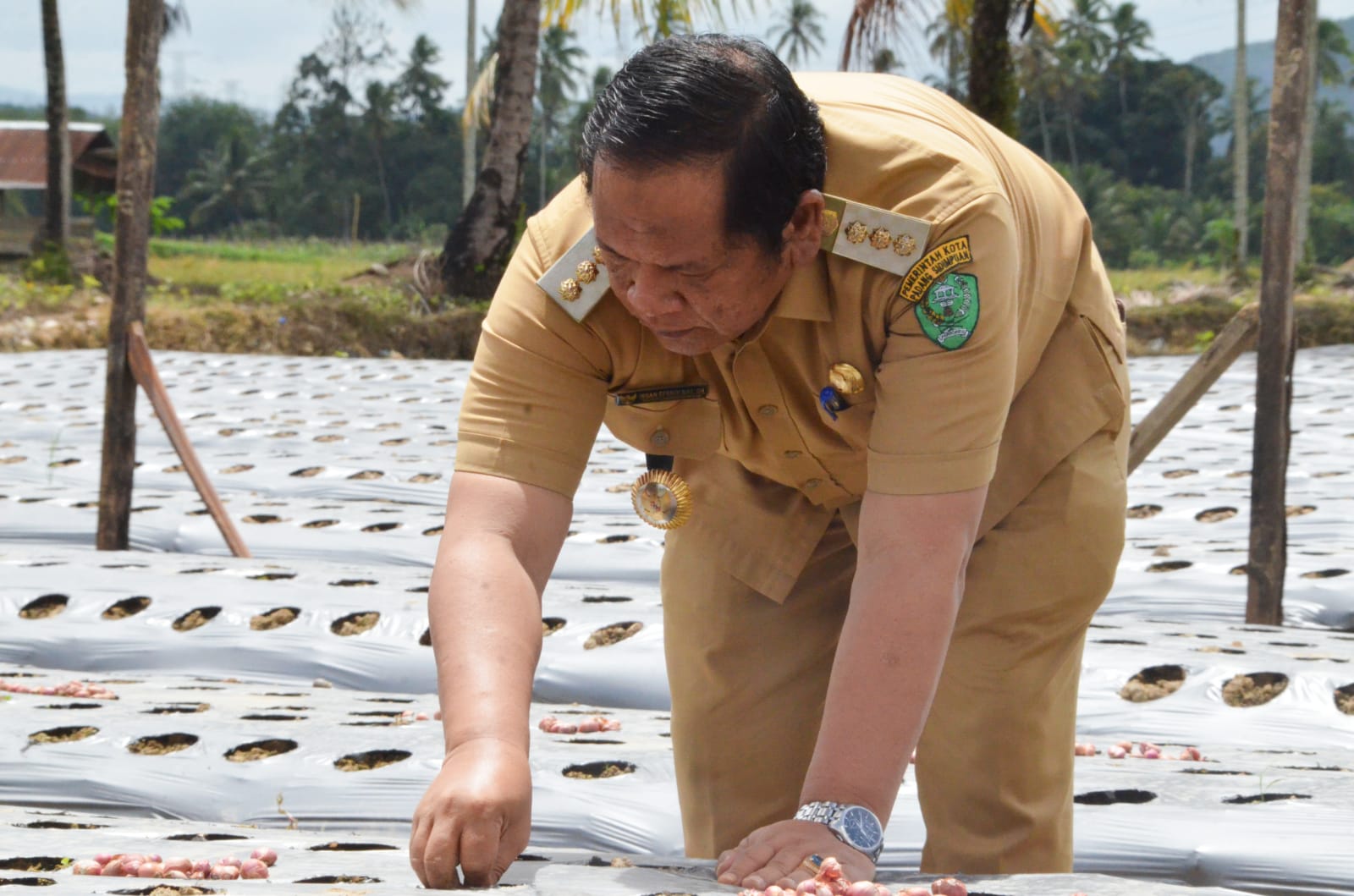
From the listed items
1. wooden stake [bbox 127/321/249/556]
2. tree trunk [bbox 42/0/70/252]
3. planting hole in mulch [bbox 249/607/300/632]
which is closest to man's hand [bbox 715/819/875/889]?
planting hole in mulch [bbox 249/607/300/632]

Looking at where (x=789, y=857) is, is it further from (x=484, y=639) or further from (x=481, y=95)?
(x=481, y=95)

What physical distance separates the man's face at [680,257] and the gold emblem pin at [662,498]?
30 cm

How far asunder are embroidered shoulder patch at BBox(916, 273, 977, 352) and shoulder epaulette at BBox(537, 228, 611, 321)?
1.10 feet

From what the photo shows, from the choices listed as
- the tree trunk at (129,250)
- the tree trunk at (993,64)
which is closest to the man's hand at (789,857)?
the tree trunk at (129,250)

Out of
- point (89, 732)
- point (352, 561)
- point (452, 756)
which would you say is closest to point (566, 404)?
point (452, 756)

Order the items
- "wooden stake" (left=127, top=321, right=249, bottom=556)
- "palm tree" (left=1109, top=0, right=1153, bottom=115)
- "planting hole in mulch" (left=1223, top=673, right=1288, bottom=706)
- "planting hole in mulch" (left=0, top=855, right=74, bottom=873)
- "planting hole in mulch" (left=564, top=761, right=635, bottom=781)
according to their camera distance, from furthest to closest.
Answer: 1. "palm tree" (left=1109, top=0, right=1153, bottom=115)
2. "wooden stake" (left=127, top=321, right=249, bottom=556)
3. "planting hole in mulch" (left=1223, top=673, right=1288, bottom=706)
4. "planting hole in mulch" (left=564, top=761, right=635, bottom=781)
5. "planting hole in mulch" (left=0, top=855, right=74, bottom=873)

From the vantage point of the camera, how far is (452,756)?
1.42 meters

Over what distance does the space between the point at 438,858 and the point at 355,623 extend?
93.7 inches

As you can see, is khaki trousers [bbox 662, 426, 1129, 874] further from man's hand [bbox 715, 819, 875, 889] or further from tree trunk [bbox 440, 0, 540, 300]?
tree trunk [bbox 440, 0, 540, 300]

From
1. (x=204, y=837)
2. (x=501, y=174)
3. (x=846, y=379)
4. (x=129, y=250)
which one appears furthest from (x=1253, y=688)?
(x=501, y=174)

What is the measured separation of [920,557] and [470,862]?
518mm

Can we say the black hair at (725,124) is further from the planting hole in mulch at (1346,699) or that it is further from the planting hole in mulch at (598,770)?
the planting hole in mulch at (1346,699)

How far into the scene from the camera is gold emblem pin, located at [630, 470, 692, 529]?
185 cm

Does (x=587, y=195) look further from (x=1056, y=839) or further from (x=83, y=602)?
(x=83, y=602)
